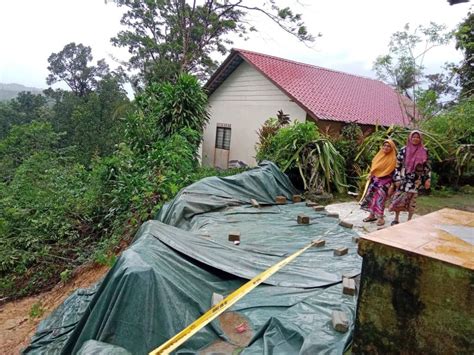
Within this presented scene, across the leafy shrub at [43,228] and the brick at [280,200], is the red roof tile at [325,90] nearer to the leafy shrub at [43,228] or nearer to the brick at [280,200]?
the brick at [280,200]

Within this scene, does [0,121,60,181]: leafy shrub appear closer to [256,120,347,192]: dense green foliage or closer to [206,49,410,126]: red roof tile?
[206,49,410,126]: red roof tile

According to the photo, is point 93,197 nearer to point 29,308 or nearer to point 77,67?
point 29,308

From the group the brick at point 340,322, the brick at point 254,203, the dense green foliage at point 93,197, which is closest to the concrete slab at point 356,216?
the brick at point 254,203

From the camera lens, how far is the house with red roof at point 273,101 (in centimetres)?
1091

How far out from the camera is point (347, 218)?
561cm

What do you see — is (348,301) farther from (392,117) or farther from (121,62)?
(121,62)

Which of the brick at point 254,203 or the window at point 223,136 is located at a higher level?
the window at point 223,136

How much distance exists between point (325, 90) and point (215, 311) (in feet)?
37.3

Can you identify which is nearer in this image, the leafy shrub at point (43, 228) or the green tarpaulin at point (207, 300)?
the green tarpaulin at point (207, 300)

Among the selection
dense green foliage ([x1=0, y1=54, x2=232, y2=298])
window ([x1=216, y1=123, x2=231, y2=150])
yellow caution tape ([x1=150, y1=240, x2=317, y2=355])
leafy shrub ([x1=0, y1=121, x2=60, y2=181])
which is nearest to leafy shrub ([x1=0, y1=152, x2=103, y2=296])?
dense green foliage ([x1=0, y1=54, x2=232, y2=298])

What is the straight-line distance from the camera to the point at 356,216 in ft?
18.8

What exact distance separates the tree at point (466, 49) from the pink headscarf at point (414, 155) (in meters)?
8.14

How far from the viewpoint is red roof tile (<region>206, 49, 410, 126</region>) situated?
35.6 ft

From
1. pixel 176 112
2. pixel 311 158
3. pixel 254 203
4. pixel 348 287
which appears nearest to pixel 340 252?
pixel 348 287
